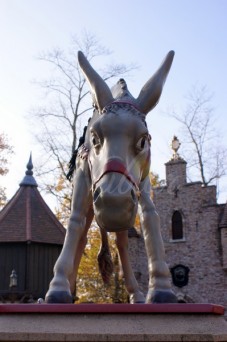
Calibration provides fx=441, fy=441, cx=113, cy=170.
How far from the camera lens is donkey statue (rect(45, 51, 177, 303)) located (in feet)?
9.45

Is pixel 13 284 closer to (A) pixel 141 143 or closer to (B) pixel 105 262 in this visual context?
(B) pixel 105 262

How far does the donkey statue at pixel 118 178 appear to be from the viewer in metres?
2.88

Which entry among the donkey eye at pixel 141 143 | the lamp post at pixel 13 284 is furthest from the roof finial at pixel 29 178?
the donkey eye at pixel 141 143

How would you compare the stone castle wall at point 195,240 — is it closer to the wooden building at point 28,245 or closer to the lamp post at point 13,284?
the wooden building at point 28,245

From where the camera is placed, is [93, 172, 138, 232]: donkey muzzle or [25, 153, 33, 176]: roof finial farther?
[25, 153, 33, 176]: roof finial

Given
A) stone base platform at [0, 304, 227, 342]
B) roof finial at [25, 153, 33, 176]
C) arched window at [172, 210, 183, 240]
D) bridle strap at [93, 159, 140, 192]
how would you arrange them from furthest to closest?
arched window at [172, 210, 183, 240], roof finial at [25, 153, 33, 176], bridle strap at [93, 159, 140, 192], stone base platform at [0, 304, 227, 342]

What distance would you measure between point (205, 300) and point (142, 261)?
10.6 ft

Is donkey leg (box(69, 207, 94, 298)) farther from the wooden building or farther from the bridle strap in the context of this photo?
the wooden building

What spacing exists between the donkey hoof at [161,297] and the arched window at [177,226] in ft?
52.2

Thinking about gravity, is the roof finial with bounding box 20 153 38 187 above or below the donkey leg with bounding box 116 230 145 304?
above

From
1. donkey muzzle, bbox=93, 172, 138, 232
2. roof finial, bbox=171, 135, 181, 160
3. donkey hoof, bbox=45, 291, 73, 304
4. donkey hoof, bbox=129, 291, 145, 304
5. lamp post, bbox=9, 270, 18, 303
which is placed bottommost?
lamp post, bbox=9, 270, 18, 303

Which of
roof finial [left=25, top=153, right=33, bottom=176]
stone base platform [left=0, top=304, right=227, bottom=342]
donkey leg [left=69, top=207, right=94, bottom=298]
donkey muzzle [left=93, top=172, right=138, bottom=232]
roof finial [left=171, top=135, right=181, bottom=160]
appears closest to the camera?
stone base platform [left=0, top=304, right=227, bottom=342]

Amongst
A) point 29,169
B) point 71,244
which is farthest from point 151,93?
point 29,169

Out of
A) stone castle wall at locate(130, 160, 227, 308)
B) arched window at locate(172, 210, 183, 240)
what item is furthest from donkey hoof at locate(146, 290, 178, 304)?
arched window at locate(172, 210, 183, 240)
